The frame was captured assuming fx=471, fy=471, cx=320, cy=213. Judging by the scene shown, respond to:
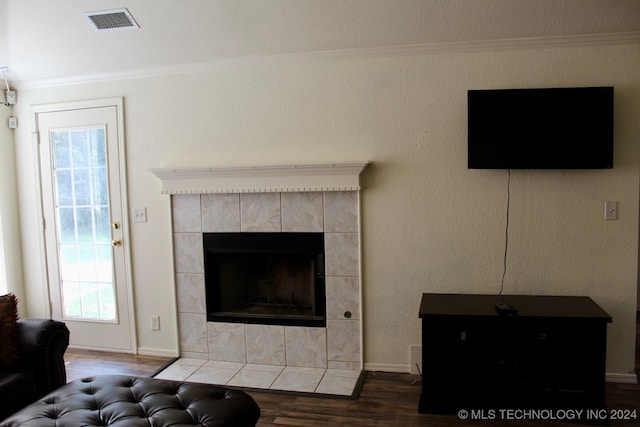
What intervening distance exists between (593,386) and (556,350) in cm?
25

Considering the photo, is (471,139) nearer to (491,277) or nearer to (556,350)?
(491,277)

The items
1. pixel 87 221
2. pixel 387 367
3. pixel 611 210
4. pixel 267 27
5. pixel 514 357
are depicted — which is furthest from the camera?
pixel 87 221

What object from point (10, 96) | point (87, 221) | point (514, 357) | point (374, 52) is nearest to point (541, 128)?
point (374, 52)

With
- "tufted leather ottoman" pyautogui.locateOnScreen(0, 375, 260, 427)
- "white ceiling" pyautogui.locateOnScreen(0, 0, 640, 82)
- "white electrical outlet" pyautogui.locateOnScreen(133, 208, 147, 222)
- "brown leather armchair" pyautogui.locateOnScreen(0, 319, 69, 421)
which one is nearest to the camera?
"tufted leather ottoman" pyautogui.locateOnScreen(0, 375, 260, 427)

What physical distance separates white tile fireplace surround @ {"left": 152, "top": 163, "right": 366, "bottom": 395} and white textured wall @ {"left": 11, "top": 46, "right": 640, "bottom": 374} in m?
0.12

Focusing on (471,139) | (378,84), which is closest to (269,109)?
(378,84)

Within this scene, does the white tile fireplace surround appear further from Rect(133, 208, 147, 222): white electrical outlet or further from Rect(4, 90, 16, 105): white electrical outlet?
Rect(4, 90, 16, 105): white electrical outlet

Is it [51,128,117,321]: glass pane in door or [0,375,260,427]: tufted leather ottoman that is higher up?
[51,128,117,321]: glass pane in door

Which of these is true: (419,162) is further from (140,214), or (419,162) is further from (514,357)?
(140,214)

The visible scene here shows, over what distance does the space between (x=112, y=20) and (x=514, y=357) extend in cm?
326

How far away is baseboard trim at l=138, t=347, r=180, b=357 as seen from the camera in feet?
12.0

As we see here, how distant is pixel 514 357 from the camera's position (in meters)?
2.65

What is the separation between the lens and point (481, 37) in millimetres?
2943

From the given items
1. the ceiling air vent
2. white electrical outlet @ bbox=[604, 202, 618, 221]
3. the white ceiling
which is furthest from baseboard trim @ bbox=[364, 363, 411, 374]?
the ceiling air vent
